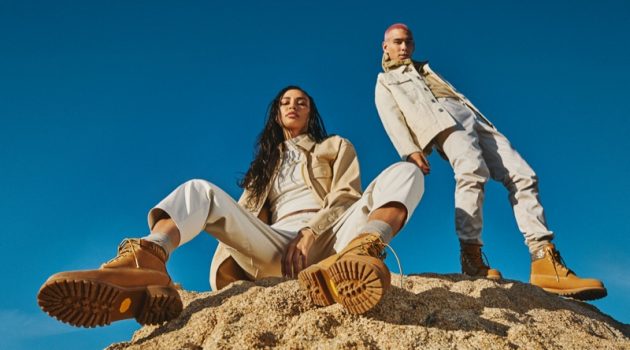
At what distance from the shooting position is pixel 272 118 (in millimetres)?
4762

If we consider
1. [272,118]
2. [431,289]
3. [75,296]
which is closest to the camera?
[75,296]

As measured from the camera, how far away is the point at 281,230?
3574 mm

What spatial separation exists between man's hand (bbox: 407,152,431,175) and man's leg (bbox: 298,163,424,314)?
4.80 ft

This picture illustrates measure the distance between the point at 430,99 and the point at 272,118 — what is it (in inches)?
55.5

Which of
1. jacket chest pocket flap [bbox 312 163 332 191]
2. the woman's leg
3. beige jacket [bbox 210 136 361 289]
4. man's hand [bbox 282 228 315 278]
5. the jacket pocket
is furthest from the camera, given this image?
the jacket pocket

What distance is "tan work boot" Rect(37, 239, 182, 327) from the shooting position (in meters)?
2.30

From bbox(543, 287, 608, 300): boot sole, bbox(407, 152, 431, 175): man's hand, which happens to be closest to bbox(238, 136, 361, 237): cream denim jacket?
bbox(407, 152, 431, 175): man's hand

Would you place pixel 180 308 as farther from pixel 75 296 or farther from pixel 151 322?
pixel 75 296

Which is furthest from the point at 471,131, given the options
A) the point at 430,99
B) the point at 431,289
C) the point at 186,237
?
the point at 186,237

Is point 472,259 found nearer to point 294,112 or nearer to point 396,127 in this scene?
point 396,127

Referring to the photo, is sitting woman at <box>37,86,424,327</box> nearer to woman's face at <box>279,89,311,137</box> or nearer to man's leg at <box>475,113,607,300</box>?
woman's face at <box>279,89,311,137</box>

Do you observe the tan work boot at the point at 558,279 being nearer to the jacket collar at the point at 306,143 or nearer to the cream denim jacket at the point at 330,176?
the cream denim jacket at the point at 330,176

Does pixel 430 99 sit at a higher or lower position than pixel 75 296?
higher

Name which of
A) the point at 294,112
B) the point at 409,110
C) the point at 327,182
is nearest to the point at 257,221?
the point at 327,182
